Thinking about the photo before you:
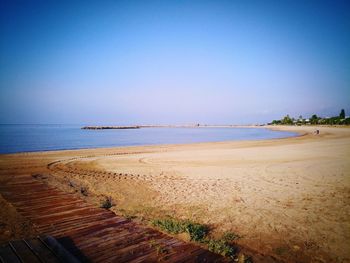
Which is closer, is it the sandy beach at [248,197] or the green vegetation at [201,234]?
the green vegetation at [201,234]

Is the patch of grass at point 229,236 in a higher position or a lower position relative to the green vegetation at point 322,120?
lower

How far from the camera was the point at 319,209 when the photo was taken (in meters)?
7.14

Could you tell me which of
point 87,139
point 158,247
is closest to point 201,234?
point 158,247

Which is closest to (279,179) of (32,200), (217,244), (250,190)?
(250,190)

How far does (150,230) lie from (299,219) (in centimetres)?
423

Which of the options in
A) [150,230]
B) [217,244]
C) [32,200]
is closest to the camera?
[217,244]

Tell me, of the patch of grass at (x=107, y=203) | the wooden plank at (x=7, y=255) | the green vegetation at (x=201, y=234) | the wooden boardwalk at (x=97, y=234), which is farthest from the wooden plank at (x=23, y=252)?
the patch of grass at (x=107, y=203)

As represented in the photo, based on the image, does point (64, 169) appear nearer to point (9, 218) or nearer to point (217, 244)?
point (9, 218)

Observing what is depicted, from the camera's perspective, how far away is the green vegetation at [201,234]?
4.88 metres

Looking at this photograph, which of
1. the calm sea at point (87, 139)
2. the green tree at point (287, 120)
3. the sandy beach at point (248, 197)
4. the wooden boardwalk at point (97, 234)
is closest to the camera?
the wooden boardwalk at point (97, 234)

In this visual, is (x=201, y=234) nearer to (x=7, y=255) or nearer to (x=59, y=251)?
(x=59, y=251)

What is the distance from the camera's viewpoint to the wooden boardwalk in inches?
170

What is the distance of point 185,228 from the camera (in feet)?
18.9

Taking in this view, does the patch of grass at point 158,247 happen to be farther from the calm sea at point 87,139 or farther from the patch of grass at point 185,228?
the calm sea at point 87,139
